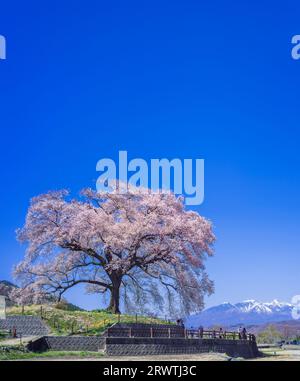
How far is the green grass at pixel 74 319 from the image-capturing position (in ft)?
141

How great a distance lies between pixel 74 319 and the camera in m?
45.2

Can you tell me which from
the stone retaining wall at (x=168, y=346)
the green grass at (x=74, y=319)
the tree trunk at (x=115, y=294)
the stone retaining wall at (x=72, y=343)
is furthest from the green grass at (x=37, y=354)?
the tree trunk at (x=115, y=294)

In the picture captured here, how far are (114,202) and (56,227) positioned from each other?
5.75 meters

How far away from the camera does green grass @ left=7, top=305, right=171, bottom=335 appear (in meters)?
42.9

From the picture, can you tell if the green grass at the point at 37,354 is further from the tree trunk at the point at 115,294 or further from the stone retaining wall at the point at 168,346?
the tree trunk at the point at 115,294

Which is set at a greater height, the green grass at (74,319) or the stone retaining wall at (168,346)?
the green grass at (74,319)

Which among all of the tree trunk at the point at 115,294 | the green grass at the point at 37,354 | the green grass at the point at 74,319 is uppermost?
the tree trunk at the point at 115,294

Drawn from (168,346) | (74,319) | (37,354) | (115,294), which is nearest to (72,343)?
(37,354)

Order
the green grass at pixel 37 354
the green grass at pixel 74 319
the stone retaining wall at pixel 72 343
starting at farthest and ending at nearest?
the green grass at pixel 74 319
the stone retaining wall at pixel 72 343
the green grass at pixel 37 354

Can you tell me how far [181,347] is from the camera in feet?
136

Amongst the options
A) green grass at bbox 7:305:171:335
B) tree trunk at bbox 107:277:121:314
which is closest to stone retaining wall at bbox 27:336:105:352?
green grass at bbox 7:305:171:335

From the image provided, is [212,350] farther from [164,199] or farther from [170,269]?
[164,199]

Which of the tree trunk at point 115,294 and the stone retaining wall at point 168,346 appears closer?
the stone retaining wall at point 168,346

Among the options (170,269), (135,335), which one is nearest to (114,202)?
(170,269)
